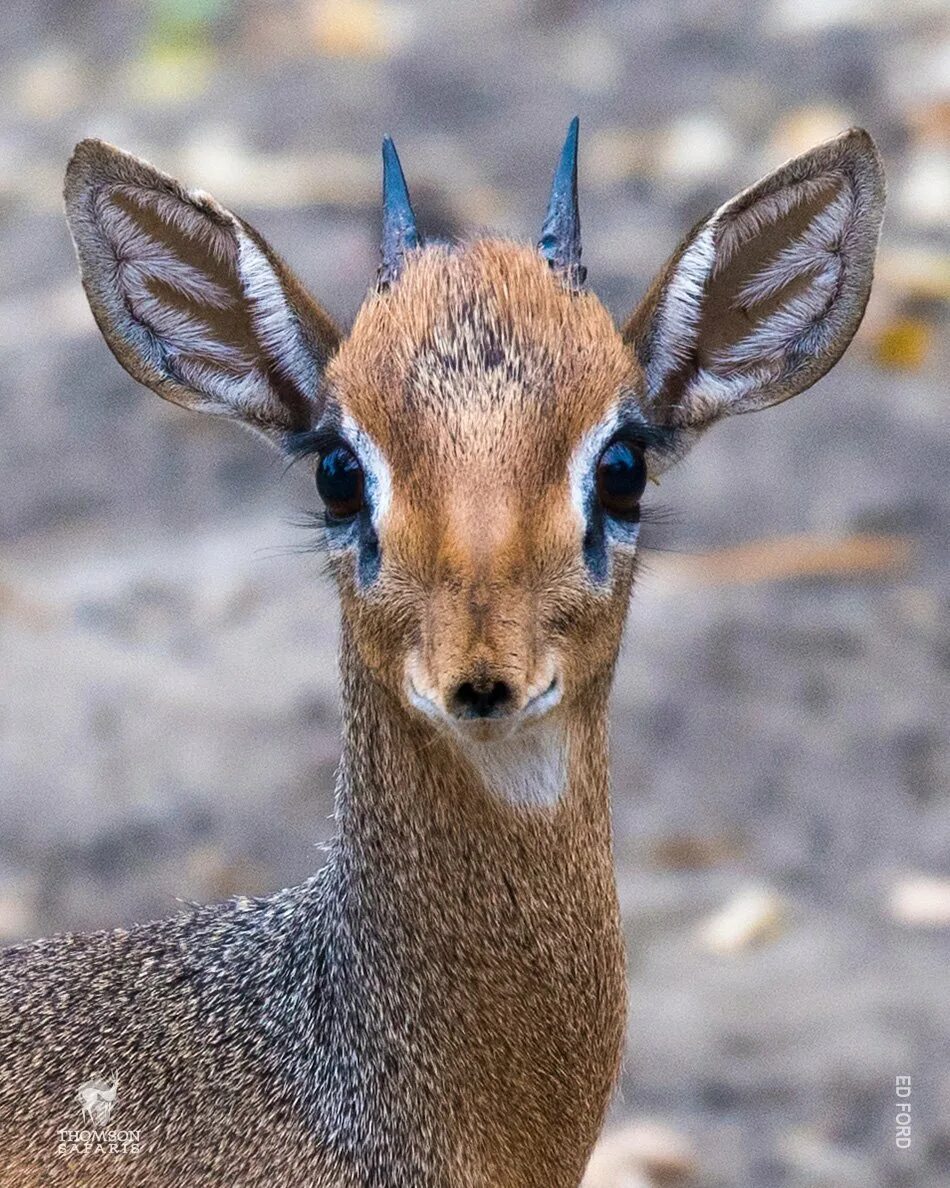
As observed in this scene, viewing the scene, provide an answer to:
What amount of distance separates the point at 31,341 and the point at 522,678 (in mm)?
5686

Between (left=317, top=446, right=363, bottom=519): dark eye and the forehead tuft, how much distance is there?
7 cm

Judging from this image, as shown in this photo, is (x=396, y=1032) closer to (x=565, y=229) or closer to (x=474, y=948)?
(x=474, y=948)

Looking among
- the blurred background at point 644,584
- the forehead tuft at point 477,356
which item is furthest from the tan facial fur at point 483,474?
the blurred background at point 644,584

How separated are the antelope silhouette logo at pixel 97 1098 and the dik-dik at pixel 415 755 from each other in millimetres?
13

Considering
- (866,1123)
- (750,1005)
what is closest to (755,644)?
(750,1005)

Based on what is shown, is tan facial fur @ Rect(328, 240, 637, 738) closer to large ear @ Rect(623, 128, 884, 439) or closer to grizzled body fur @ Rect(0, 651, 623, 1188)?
large ear @ Rect(623, 128, 884, 439)

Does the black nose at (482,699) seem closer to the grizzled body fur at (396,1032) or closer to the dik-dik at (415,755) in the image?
the dik-dik at (415,755)

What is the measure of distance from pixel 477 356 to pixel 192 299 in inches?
25.5

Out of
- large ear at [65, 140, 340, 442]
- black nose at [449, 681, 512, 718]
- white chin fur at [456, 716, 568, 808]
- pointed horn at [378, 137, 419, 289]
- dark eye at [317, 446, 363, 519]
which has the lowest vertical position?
white chin fur at [456, 716, 568, 808]

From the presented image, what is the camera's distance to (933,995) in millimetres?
5102

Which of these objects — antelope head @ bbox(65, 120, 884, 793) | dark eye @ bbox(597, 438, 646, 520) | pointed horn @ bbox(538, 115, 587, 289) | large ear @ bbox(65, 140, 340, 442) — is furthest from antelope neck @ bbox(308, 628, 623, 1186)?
pointed horn @ bbox(538, 115, 587, 289)

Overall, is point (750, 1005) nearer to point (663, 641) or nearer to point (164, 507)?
point (663, 641)

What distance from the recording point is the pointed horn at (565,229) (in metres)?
3.44

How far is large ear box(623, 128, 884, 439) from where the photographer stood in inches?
136
